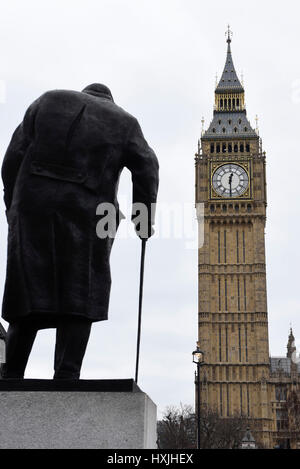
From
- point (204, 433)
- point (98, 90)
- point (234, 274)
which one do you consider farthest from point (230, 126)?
point (98, 90)

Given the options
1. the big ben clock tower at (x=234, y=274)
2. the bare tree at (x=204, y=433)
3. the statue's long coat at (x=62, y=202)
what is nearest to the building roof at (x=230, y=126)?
the big ben clock tower at (x=234, y=274)

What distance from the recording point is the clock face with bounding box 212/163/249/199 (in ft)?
248

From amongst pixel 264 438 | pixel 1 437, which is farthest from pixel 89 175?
pixel 264 438

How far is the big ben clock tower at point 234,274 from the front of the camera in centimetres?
6969

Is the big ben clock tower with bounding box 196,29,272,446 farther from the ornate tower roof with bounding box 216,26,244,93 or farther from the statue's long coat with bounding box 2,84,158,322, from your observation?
the statue's long coat with bounding box 2,84,158,322

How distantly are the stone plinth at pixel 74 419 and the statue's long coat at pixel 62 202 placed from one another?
2.25 feet

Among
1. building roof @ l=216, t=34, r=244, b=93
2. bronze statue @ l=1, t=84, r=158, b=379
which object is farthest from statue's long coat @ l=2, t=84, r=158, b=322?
building roof @ l=216, t=34, r=244, b=93

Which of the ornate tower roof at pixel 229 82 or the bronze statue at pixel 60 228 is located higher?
the ornate tower roof at pixel 229 82

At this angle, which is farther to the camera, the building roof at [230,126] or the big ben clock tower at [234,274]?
the building roof at [230,126]

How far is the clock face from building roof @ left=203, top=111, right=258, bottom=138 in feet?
14.4

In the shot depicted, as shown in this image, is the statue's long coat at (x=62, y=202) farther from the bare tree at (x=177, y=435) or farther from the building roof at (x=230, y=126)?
the building roof at (x=230, y=126)

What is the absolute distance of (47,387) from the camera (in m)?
5.05

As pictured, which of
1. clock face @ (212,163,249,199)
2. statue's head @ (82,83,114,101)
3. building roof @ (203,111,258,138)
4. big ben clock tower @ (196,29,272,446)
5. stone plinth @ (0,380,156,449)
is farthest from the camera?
building roof @ (203,111,258,138)

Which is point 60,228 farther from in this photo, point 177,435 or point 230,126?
point 230,126
